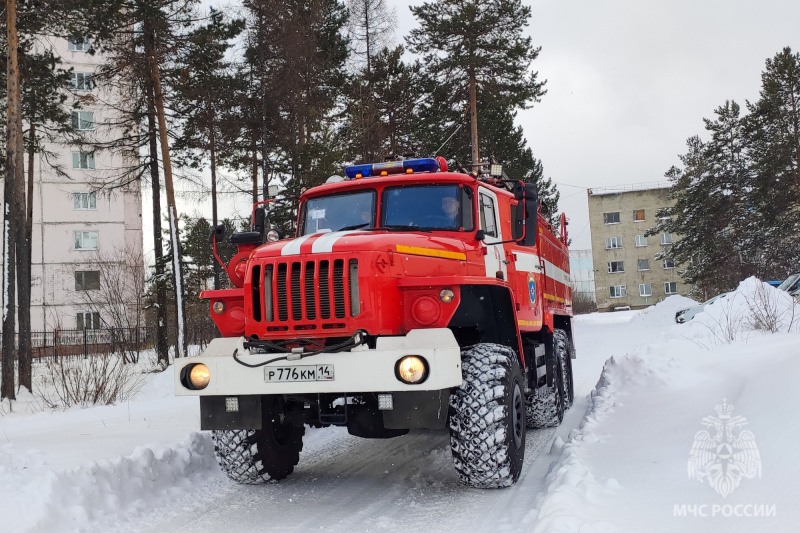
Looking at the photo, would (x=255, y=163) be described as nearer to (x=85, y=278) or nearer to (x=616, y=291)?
(x=85, y=278)

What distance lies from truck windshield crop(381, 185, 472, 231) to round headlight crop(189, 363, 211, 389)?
7.05ft

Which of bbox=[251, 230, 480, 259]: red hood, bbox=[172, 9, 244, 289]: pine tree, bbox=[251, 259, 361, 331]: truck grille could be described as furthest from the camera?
bbox=[172, 9, 244, 289]: pine tree

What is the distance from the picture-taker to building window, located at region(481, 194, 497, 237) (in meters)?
6.95

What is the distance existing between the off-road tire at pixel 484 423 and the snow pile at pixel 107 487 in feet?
8.19

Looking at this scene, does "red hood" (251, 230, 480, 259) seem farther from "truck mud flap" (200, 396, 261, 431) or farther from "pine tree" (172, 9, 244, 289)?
"pine tree" (172, 9, 244, 289)

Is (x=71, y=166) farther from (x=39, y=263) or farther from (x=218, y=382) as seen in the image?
(x=218, y=382)

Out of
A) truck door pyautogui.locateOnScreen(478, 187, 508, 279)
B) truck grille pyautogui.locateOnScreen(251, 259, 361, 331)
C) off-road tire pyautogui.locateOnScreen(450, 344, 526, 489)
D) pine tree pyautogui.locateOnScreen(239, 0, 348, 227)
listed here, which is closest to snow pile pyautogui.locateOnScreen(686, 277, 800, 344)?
truck door pyautogui.locateOnScreen(478, 187, 508, 279)

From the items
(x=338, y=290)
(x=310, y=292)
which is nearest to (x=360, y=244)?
(x=338, y=290)

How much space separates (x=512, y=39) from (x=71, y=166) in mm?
29314

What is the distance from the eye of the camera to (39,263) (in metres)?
42.6

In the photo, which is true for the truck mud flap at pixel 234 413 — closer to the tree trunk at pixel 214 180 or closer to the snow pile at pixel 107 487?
the snow pile at pixel 107 487

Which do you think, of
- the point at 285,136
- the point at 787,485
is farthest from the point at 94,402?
the point at 285,136

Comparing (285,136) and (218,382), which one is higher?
(285,136)

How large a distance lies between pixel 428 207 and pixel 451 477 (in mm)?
2477
